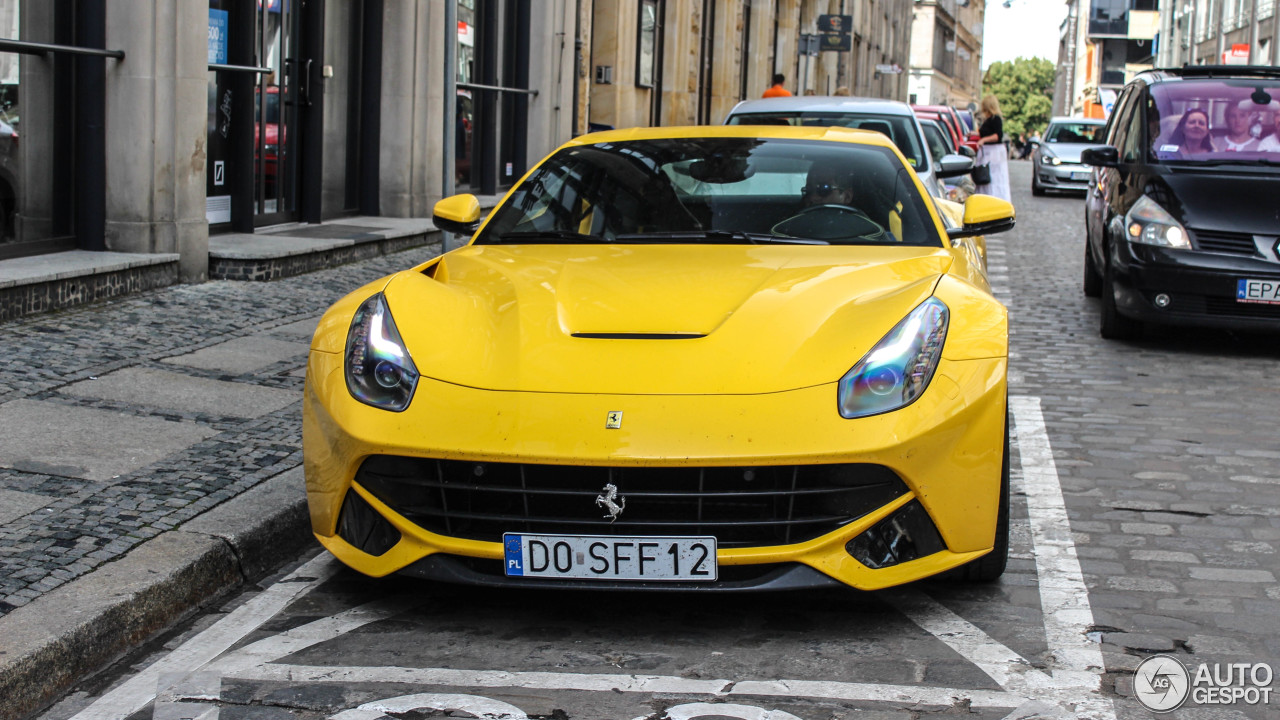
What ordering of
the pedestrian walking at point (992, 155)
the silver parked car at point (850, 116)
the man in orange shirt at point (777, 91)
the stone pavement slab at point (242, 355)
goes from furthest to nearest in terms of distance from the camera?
the man in orange shirt at point (777, 91)
the pedestrian walking at point (992, 155)
the silver parked car at point (850, 116)
the stone pavement slab at point (242, 355)

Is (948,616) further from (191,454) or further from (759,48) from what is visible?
(759,48)

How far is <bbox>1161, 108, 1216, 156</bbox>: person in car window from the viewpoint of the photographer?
30.7 feet

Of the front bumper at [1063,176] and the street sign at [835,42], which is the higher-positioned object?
the street sign at [835,42]

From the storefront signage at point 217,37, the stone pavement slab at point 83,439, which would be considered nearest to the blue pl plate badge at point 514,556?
the stone pavement slab at point 83,439

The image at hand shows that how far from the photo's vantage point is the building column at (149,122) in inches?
375

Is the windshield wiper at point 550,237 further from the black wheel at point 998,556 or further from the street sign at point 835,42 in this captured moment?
the street sign at point 835,42

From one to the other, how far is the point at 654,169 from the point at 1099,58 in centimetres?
12192

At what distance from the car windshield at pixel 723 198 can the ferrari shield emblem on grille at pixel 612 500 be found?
1.55 m

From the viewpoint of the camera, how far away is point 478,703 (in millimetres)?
3312

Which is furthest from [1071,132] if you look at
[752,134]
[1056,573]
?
[1056,573]

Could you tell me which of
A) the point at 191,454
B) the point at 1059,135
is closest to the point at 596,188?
the point at 191,454

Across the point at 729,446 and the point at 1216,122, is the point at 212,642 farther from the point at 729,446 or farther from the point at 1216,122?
the point at 1216,122

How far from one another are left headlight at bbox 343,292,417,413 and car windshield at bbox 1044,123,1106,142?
23.4 m

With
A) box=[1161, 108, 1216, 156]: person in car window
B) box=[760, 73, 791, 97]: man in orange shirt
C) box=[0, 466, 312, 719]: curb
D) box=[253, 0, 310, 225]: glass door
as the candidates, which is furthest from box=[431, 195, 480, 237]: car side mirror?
box=[760, 73, 791, 97]: man in orange shirt
